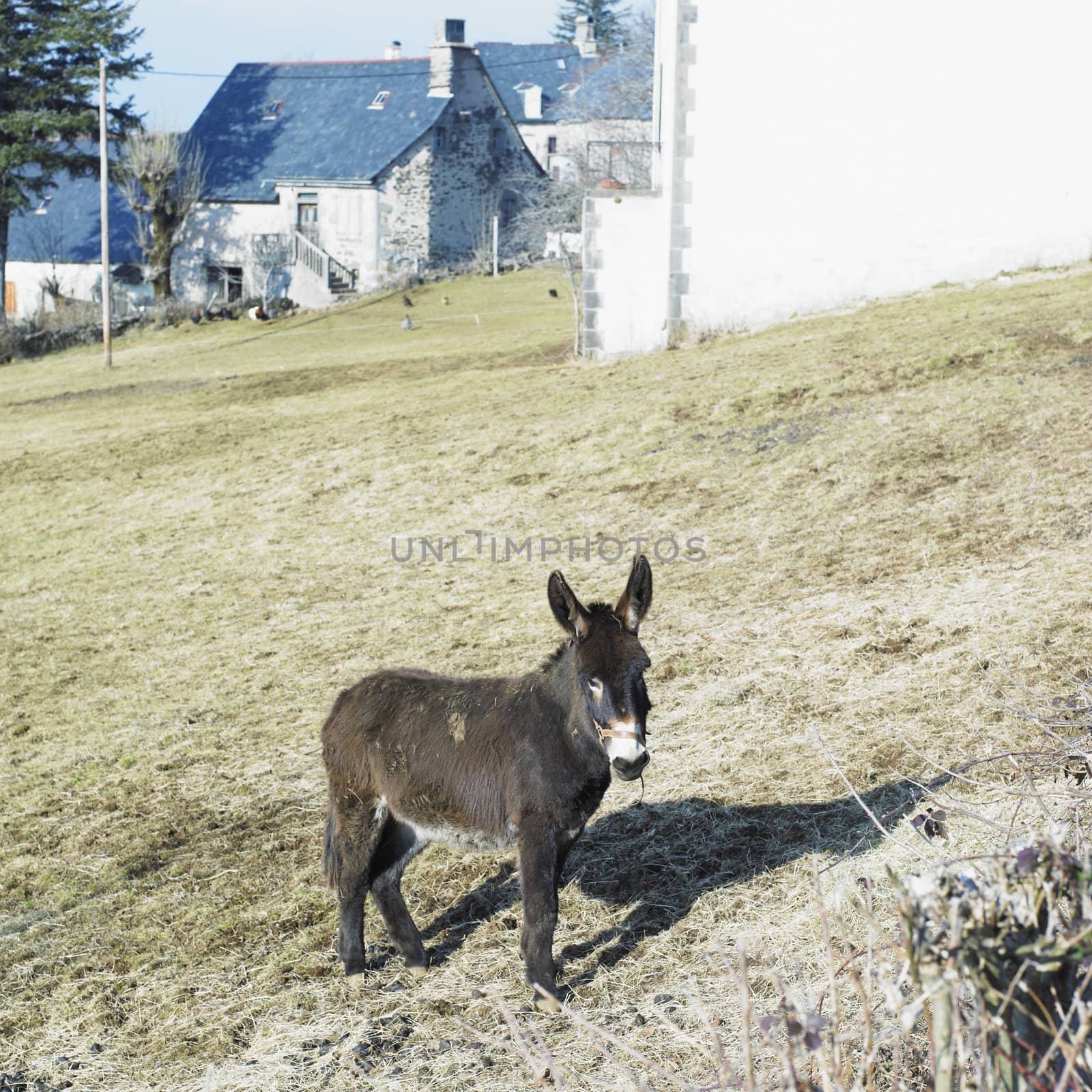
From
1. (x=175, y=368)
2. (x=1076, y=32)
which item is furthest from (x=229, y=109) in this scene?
(x=1076, y=32)

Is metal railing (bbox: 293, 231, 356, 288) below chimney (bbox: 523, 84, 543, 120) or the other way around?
below

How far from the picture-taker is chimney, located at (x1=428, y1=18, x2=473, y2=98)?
4819cm

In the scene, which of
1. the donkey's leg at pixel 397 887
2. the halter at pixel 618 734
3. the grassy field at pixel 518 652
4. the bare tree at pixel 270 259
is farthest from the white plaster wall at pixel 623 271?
the bare tree at pixel 270 259

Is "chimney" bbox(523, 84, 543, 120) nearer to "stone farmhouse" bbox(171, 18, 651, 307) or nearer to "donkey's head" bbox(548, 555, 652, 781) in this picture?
"stone farmhouse" bbox(171, 18, 651, 307)

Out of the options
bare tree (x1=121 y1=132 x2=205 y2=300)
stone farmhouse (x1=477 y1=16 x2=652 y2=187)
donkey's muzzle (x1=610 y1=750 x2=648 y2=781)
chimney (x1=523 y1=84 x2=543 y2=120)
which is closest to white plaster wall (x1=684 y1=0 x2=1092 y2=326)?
donkey's muzzle (x1=610 y1=750 x2=648 y2=781)

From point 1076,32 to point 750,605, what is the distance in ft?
48.4

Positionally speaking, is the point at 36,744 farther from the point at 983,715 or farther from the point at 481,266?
the point at 481,266

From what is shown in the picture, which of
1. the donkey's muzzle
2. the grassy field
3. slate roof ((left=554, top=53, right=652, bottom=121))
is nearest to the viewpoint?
the donkey's muzzle

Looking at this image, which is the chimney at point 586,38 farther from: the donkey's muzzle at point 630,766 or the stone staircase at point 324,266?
the donkey's muzzle at point 630,766

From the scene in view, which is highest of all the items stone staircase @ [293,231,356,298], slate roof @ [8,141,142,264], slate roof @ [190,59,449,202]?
slate roof @ [190,59,449,202]

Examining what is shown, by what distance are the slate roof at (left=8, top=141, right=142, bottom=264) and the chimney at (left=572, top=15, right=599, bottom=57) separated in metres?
30.0

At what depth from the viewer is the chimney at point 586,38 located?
226 ft

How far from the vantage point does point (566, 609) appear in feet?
15.6

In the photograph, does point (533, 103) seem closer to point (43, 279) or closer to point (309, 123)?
point (309, 123)
